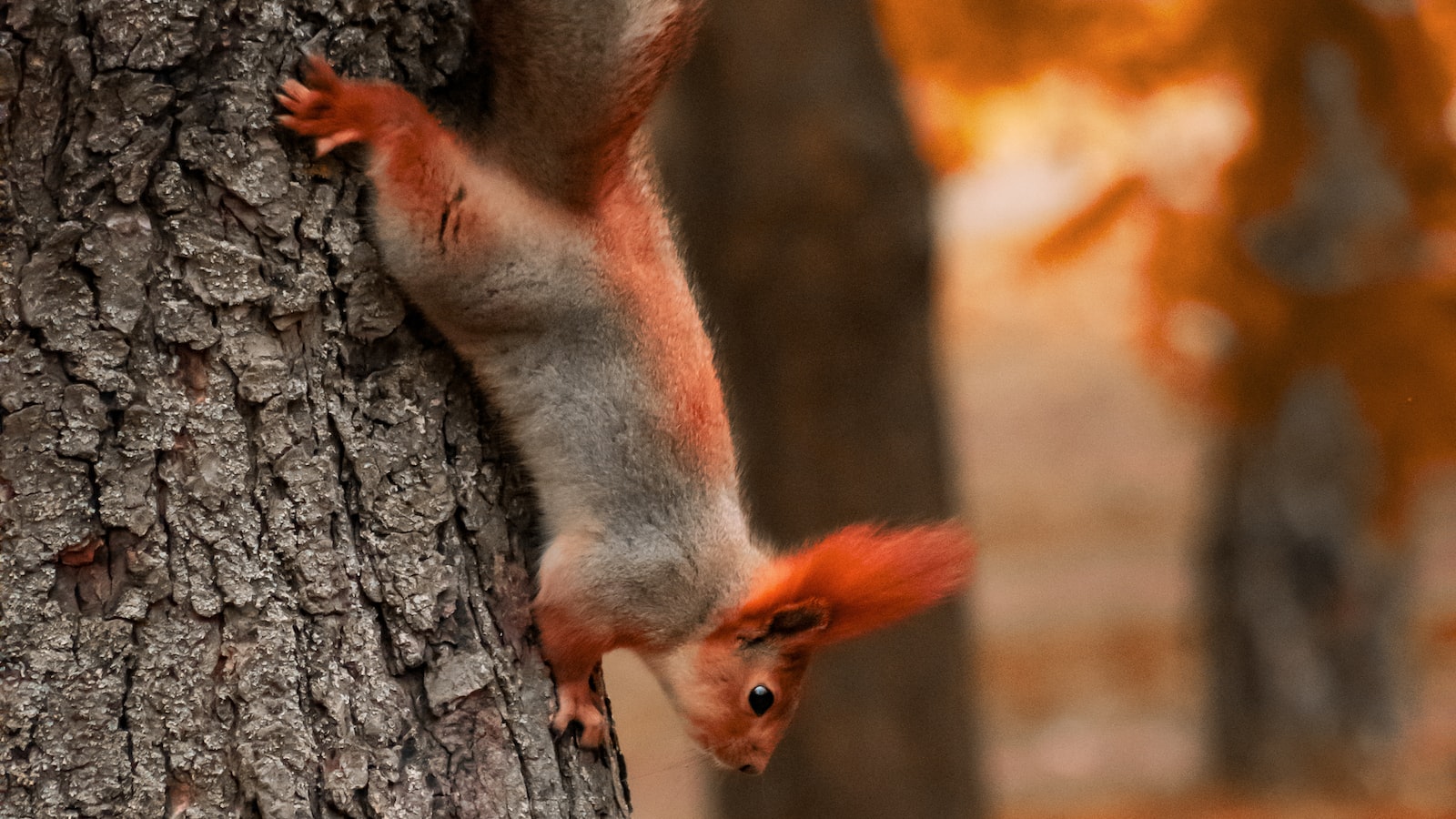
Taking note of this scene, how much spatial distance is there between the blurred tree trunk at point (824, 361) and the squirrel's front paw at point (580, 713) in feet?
9.80

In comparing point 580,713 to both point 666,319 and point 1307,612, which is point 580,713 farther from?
point 1307,612

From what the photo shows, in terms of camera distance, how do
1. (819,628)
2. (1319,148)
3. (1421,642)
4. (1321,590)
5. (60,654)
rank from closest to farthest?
1. (60,654)
2. (819,628)
3. (1319,148)
4. (1321,590)
5. (1421,642)

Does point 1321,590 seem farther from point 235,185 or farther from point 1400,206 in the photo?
point 235,185

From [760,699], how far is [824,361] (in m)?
2.51

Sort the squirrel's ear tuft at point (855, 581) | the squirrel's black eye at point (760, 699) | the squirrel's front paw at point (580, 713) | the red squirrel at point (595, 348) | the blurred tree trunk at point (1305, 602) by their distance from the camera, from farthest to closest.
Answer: the blurred tree trunk at point (1305, 602) → the squirrel's black eye at point (760, 699) → the squirrel's ear tuft at point (855, 581) → the squirrel's front paw at point (580, 713) → the red squirrel at point (595, 348)

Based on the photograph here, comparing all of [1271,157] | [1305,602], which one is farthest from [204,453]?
[1305,602]

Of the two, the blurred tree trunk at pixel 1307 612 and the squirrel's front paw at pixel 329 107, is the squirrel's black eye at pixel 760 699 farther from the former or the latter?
the blurred tree trunk at pixel 1307 612

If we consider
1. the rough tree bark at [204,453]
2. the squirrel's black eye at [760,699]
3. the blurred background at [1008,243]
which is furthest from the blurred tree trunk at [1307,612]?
the rough tree bark at [204,453]

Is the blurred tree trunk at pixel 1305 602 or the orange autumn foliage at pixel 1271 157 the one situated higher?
the orange autumn foliage at pixel 1271 157

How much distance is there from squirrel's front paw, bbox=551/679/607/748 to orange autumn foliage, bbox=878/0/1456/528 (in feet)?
10.0

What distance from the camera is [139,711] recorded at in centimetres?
201

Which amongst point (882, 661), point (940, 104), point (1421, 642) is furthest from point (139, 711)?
point (1421, 642)

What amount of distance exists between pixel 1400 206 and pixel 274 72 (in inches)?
210

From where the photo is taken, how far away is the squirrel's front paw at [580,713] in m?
2.32
